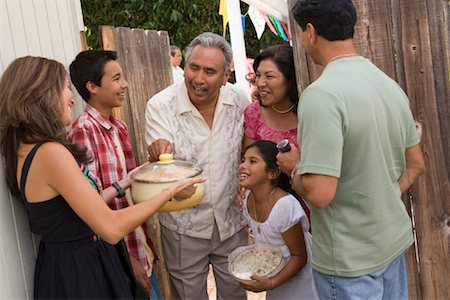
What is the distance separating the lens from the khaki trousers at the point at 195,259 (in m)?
2.98

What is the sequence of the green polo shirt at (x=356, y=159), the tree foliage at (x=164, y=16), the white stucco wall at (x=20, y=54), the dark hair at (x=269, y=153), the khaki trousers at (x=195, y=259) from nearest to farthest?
1. the green polo shirt at (x=356, y=159)
2. the white stucco wall at (x=20, y=54)
3. the dark hair at (x=269, y=153)
4. the khaki trousers at (x=195, y=259)
5. the tree foliage at (x=164, y=16)

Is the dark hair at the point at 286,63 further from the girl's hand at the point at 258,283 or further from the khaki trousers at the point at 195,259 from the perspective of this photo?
the girl's hand at the point at 258,283

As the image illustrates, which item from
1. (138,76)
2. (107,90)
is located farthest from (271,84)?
(138,76)

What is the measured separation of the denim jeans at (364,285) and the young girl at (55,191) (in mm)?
631

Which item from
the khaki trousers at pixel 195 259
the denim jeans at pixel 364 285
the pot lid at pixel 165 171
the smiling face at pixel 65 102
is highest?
the smiling face at pixel 65 102

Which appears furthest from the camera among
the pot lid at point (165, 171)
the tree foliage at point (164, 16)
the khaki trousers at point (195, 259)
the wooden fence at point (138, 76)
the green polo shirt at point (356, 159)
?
the tree foliage at point (164, 16)

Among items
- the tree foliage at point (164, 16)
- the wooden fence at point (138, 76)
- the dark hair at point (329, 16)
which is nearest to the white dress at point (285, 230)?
the dark hair at point (329, 16)

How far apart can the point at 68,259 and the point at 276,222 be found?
1.00 meters

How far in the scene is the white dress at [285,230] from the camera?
8.75 feet

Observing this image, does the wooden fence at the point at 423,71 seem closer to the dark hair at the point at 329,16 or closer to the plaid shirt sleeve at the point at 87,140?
the dark hair at the point at 329,16

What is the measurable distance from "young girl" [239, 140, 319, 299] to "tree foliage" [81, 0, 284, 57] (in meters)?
6.92

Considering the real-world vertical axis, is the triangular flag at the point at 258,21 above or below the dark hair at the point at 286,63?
above

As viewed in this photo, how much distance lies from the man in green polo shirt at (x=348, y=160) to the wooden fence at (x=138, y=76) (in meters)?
1.98

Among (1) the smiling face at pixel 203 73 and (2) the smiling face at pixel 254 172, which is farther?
(1) the smiling face at pixel 203 73
